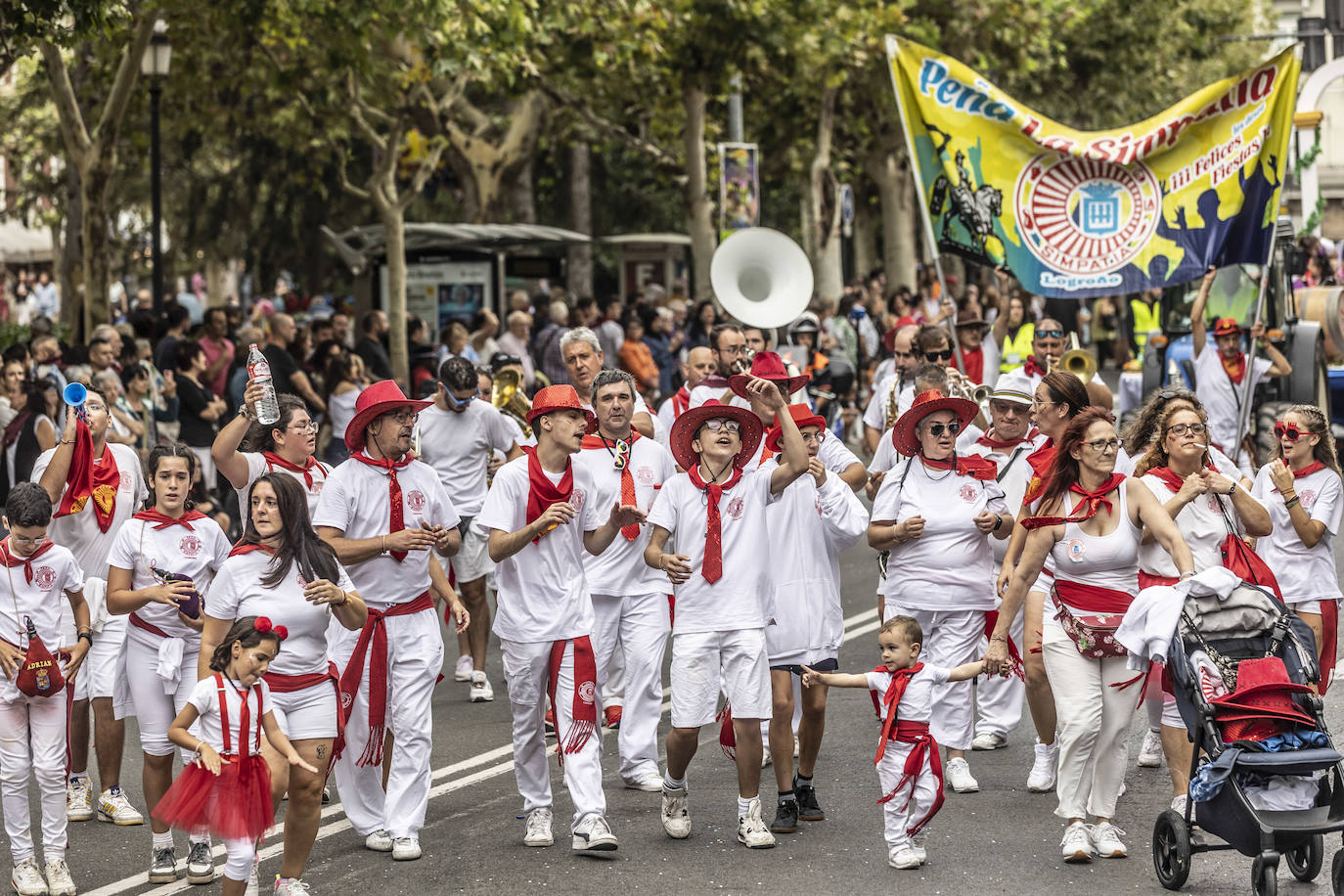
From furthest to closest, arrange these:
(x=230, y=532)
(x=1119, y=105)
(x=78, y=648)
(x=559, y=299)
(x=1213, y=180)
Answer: (x=1119, y=105)
(x=559, y=299)
(x=230, y=532)
(x=1213, y=180)
(x=78, y=648)

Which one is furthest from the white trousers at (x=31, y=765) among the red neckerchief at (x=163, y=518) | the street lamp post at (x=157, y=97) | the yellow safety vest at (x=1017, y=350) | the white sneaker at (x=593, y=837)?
the street lamp post at (x=157, y=97)

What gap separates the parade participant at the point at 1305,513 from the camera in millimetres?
8539

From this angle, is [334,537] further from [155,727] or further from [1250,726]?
[1250,726]

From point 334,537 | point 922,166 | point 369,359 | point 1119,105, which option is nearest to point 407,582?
point 334,537

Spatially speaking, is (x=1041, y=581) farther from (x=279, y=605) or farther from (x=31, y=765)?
(x=31, y=765)

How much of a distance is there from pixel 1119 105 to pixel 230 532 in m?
28.9

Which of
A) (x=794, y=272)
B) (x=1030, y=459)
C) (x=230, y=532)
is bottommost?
(x=230, y=532)

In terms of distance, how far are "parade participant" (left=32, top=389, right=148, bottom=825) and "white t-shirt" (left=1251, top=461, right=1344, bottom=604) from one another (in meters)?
5.17

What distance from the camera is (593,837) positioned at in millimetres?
7434

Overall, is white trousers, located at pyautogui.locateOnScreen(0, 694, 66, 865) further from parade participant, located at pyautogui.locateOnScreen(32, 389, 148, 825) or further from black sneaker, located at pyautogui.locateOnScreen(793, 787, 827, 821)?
black sneaker, located at pyautogui.locateOnScreen(793, 787, 827, 821)

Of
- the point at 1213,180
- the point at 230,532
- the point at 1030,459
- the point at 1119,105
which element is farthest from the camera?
the point at 1119,105

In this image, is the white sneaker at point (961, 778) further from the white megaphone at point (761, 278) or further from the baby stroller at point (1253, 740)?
the white megaphone at point (761, 278)

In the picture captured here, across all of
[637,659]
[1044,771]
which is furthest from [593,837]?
[1044,771]

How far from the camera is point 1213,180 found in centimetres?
1330
